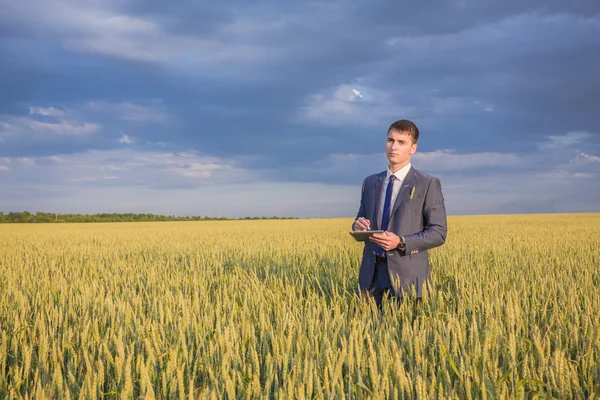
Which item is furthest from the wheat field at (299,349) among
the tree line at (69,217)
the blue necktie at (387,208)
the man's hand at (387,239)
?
the tree line at (69,217)

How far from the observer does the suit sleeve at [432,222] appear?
3.61 m

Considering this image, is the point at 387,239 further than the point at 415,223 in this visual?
No

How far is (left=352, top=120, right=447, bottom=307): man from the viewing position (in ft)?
11.8

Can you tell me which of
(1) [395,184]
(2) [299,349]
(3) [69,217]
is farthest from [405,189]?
(3) [69,217]

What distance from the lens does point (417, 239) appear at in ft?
11.7

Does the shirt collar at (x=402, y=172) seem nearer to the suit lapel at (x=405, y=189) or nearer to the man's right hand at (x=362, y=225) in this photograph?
the suit lapel at (x=405, y=189)

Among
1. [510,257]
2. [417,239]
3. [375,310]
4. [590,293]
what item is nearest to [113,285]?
[375,310]

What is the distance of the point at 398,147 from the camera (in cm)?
361

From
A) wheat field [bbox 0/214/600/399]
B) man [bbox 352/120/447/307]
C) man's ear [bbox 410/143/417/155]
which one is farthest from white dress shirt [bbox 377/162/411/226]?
wheat field [bbox 0/214/600/399]

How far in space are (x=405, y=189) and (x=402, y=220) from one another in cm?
25

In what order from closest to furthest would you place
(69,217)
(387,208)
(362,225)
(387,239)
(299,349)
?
1. (299,349)
2. (387,239)
3. (362,225)
4. (387,208)
5. (69,217)

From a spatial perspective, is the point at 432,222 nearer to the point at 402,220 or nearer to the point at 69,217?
the point at 402,220

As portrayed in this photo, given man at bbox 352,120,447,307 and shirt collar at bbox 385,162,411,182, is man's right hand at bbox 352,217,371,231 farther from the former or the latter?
shirt collar at bbox 385,162,411,182

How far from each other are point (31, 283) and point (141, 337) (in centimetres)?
385
